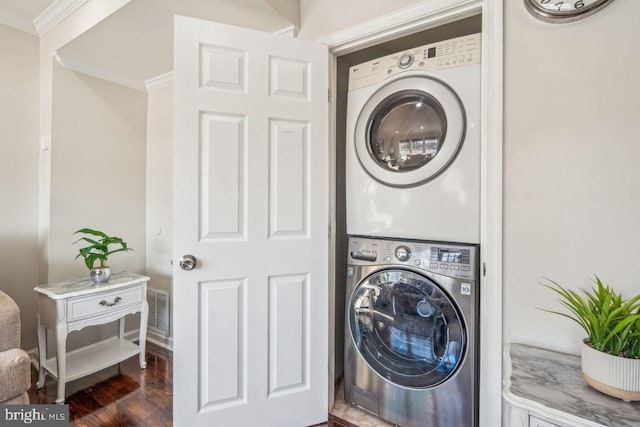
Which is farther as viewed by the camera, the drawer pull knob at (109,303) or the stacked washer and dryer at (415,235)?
the drawer pull knob at (109,303)

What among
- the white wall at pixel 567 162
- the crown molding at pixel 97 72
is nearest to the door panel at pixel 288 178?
the white wall at pixel 567 162

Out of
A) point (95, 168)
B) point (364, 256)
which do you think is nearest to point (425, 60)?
point (364, 256)

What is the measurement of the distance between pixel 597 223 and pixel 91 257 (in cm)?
270

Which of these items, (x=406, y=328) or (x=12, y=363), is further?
(x=406, y=328)

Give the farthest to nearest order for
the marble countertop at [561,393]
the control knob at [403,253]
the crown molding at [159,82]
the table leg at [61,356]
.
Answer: the crown molding at [159,82] < the table leg at [61,356] < the control knob at [403,253] < the marble countertop at [561,393]

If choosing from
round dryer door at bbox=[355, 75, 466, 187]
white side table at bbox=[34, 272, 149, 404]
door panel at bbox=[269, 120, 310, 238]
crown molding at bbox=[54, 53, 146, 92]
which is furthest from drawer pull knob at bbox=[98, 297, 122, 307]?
round dryer door at bbox=[355, 75, 466, 187]

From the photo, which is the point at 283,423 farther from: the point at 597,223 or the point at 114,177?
the point at 114,177

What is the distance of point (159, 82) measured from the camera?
256 centimetres

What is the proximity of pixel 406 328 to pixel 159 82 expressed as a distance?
108 inches

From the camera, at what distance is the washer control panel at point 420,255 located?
1.30 m

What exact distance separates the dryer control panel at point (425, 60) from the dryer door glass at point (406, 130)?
0.13m

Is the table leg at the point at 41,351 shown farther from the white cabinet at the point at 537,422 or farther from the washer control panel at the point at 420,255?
the white cabinet at the point at 537,422

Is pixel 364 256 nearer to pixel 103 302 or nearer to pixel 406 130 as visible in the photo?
pixel 406 130

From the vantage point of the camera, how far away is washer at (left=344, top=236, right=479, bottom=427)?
1.29m
